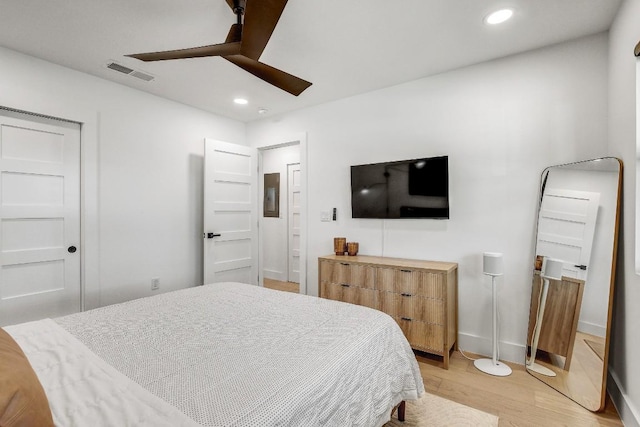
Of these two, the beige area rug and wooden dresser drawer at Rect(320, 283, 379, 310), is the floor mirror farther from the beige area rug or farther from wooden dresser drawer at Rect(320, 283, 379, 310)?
wooden dresser drawer at Rect(320, 283, 379, 310)

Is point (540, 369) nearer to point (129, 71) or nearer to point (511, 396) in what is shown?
point (511, 396)

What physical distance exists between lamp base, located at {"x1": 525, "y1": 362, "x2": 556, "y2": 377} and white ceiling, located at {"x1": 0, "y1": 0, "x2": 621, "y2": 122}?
8.08 feet

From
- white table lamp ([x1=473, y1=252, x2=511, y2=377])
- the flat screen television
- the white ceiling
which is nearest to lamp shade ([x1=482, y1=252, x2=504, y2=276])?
white table lamp ([x1=473, y1=252, x2=511, y2=377])

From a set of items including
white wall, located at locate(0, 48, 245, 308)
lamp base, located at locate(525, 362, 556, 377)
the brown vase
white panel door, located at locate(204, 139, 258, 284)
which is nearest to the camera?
lamp base, located at locate(525, 362, 556, 377)

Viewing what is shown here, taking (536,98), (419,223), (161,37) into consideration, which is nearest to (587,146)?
(536,98)

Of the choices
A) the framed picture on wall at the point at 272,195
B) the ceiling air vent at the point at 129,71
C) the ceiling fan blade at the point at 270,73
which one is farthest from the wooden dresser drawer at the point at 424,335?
the framed picture on wall at the point at 272,195

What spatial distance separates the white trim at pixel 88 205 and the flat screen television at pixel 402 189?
99.8 inches

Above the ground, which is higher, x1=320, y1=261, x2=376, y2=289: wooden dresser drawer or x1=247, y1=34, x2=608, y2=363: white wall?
x1=247, y1=34, x2=608, y2=363: white wall

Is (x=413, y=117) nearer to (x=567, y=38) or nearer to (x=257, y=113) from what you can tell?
(x=567, y=38)

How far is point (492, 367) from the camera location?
2525mm

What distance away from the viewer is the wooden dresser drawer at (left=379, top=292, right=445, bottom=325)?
2.57m

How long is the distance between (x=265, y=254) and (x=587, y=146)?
4.75m

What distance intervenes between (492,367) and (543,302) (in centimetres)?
65

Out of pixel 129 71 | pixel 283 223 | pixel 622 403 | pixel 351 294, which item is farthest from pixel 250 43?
pixel 283 223
